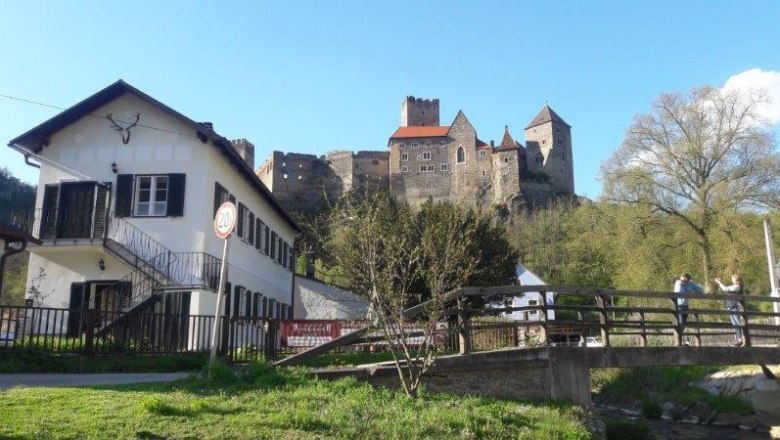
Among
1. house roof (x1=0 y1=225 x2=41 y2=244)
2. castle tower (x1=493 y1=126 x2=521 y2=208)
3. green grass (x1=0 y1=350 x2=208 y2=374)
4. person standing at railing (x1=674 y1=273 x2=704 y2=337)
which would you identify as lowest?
green grass (x1=0 y1=350 x2=208 y2=374)

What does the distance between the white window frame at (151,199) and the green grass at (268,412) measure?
11.2 meters

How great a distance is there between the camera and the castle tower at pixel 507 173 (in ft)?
313

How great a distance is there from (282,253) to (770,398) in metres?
20.5

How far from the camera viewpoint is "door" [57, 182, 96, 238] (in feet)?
67.2

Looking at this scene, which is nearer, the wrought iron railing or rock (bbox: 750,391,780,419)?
rock (bbox: 750,391,780,419)

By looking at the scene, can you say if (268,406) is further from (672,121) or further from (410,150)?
(410,150)

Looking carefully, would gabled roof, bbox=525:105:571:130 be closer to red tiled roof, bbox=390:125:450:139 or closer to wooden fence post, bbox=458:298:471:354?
red tiled roof, bbox=390:125:450:139

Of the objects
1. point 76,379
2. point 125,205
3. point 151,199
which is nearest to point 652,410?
point 151,199

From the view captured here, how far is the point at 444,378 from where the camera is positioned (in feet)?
37.6

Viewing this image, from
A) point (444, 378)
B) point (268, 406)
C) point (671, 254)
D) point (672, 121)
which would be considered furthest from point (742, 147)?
point (268, 406)

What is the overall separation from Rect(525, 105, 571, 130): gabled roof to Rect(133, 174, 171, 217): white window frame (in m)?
92.5

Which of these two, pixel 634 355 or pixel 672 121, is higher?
pixel 672 121

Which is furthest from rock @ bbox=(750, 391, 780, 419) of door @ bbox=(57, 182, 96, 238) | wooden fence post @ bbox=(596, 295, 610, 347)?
door @ bbox=(57, 182, 96, 238)

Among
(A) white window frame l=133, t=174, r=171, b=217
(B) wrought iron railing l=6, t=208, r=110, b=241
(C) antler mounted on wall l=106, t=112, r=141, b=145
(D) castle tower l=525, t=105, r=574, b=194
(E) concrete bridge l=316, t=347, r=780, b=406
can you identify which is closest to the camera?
(E) concrete bridge l=316, t=347, r=780, b=406
